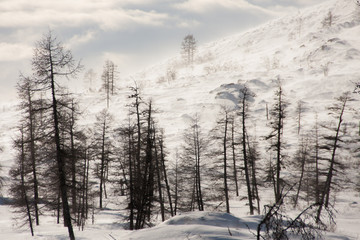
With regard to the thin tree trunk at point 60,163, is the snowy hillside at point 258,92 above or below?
above

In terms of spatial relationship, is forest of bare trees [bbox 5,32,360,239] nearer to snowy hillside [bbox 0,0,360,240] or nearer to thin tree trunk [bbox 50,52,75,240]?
thin tree trunk [bbox 50,52,75,240]

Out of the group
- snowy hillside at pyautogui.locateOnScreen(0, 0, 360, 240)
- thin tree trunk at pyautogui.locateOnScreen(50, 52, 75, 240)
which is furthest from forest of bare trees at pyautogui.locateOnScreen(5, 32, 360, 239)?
snowy hillside at pyautogui.locateOnScreen(0, 0, 360, 240)

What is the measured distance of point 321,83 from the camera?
70.6 meters

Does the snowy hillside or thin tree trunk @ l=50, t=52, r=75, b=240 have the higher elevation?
the snowy hillside

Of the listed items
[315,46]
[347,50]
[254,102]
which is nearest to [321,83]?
[254,102]

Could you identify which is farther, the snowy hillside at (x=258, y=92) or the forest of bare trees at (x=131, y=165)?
the snowy hillside at (x=258, y=92)

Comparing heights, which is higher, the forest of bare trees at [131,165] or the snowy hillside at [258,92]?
the snowy hillside at [258,92]

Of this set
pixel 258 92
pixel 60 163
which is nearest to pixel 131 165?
pixel 60 163

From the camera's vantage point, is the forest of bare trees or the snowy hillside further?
the snowy hillside

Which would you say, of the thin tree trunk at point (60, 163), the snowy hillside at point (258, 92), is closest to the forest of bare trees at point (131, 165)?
the thin tree trunk at point (60, 163)

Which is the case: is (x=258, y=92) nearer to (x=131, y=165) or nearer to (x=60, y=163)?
(x=131, y=165)

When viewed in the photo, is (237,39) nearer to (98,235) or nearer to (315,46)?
(315,46)

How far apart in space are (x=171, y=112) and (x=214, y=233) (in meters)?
61.0

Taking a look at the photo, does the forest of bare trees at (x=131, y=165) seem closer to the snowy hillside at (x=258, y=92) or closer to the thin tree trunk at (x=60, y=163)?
the thin tree trunk at (x=60, y=163)
